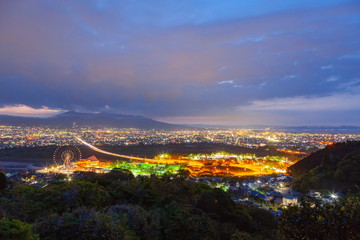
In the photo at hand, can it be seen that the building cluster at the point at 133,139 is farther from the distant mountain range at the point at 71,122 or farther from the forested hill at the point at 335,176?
the forested hill at the point at 335,176

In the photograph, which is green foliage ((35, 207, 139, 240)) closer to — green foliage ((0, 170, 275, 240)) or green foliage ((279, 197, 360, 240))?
green foliage ((0, 170, 275, 240))

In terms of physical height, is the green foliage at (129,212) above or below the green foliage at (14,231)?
below

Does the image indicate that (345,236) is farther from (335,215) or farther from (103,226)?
(103,226)

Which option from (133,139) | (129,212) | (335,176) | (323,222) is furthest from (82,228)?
(133,139)

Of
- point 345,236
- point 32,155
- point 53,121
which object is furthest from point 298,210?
point 53,121

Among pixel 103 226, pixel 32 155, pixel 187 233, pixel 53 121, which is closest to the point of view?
pixel 103 226

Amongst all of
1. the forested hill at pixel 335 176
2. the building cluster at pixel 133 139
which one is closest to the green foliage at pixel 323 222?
the forested hill at pixel 335 176

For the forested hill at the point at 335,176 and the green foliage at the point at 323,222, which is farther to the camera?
the forested hill at the point at 335,176

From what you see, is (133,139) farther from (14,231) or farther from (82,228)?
(14,231)

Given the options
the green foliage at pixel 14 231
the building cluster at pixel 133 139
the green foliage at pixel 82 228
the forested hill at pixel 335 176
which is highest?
the green foliage at pixel 14 231

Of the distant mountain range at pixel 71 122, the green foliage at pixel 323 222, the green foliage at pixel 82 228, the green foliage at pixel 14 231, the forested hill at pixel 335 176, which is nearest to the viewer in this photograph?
the green foliage at pixel 14 231

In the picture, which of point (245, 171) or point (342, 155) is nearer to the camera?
point (342, 155)
